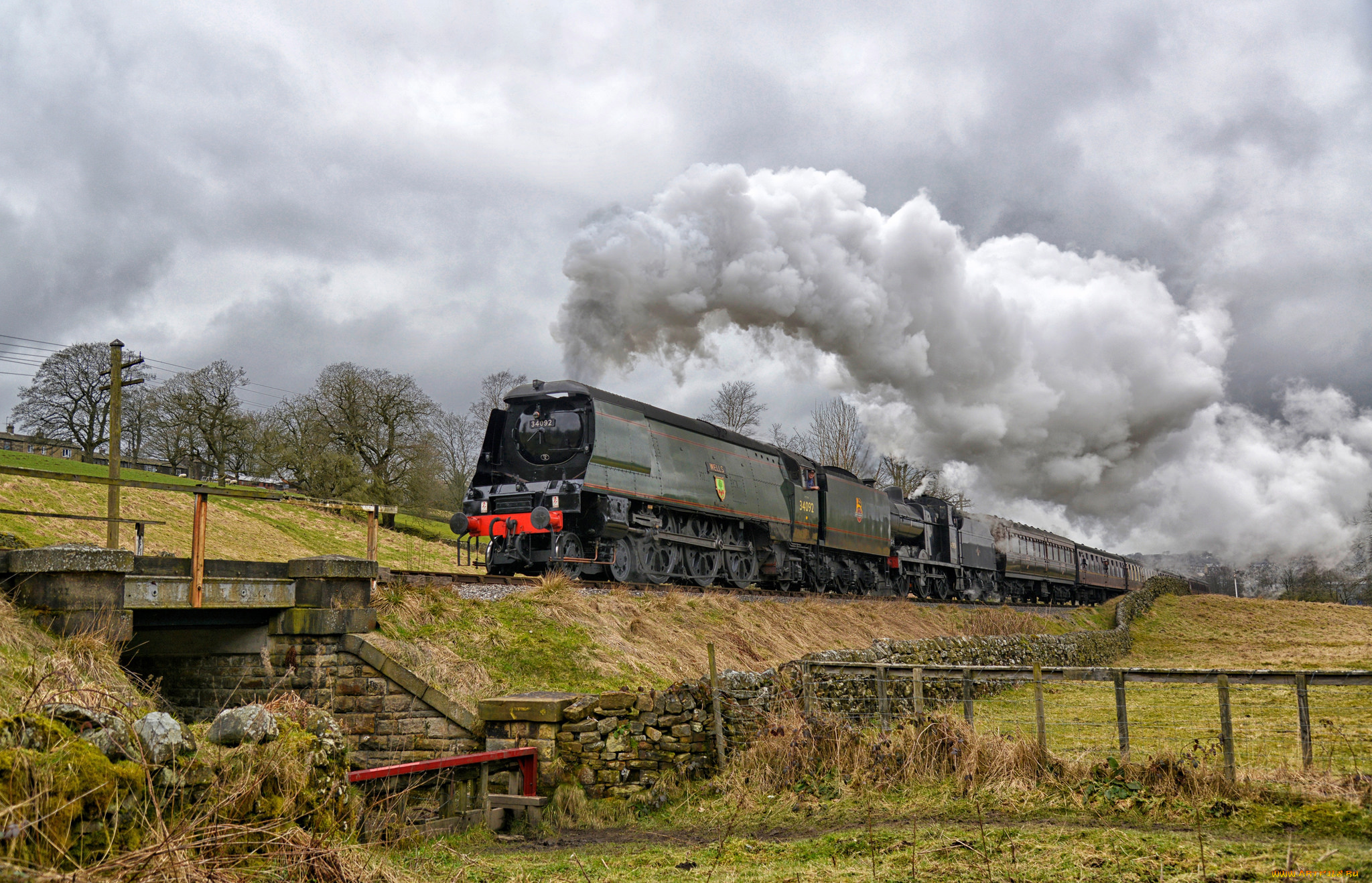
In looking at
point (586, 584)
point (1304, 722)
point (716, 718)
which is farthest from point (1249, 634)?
point (716, 718)

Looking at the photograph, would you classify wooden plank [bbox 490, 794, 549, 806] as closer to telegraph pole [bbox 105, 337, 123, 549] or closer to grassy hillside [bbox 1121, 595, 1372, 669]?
telegraph pole [bbox 105, 337, 123, 549]

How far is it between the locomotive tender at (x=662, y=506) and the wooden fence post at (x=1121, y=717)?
10.4 m

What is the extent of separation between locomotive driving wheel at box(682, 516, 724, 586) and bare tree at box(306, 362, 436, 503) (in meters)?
23.7

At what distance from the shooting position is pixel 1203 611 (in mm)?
43188

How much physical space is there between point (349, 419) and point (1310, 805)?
4140 cm

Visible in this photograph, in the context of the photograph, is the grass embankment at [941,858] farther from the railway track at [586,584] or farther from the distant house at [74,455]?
the distant house at [74,455]

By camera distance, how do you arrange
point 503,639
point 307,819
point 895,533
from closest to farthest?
point 307,819, point 503,639, point 895,533

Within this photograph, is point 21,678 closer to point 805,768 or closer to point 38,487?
point 805,768

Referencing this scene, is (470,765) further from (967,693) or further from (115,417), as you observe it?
(115,417)

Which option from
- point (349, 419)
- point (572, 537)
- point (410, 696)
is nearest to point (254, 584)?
point (410, 696)

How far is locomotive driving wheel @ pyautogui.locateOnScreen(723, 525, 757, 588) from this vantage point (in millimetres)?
22750

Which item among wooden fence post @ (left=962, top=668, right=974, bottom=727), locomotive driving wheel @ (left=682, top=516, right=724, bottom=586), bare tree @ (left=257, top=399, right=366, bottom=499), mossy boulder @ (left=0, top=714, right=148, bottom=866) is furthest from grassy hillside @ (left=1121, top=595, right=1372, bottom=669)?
bare tree @ (left=257, top=399, right=366, bottom=499)

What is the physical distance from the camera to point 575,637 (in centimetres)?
1362

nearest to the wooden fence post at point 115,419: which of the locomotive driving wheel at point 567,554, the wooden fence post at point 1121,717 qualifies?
the locomotive driving wheel at point 567,554
